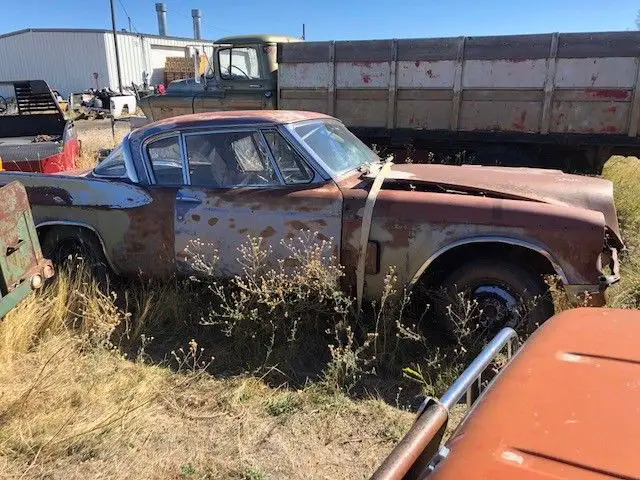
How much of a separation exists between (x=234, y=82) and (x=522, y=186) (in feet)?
23.4

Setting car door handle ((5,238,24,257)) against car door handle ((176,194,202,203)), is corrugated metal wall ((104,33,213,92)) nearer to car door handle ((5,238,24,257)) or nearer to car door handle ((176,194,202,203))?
car door handle ((176,194,202,203))

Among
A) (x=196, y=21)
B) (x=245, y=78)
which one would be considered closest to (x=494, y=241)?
(x=245, y=78)

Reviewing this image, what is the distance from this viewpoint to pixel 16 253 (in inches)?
126

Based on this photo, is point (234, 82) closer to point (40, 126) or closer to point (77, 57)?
point (40, 126)

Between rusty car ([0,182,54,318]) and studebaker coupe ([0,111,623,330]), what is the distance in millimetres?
905

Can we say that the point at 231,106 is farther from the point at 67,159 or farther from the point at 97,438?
the point at 97,438

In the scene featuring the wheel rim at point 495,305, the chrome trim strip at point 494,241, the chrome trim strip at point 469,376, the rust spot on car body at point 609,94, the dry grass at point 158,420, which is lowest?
the dry grass at point 158,420

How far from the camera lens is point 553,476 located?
1.15 meters

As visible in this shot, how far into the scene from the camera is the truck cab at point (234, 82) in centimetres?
965

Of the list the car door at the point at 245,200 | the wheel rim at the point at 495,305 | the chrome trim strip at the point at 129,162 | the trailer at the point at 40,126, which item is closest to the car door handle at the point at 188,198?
the car door at the point at 245,200

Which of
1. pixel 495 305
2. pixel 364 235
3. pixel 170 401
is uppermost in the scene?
pixel 364 235

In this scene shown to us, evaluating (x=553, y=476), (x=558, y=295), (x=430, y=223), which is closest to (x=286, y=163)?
(x=430, y=223)

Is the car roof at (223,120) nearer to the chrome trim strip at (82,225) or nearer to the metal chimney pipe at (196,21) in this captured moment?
the chrome trim strip at (82,225)

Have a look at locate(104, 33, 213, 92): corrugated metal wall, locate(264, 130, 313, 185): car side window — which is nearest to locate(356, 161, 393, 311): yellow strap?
locate(264, 130, 313, 185): car side window
